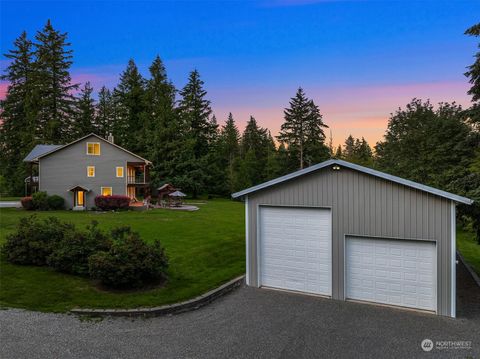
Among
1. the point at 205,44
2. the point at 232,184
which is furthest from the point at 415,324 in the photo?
the point at 232,184

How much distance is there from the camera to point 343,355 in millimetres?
5824

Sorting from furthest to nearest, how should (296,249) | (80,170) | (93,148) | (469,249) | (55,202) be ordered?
(93,148)
(80,170)
(55,202)
(469,249)
(296,249)

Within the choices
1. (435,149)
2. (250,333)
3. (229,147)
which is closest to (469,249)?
(435,149)

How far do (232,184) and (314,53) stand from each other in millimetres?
34412

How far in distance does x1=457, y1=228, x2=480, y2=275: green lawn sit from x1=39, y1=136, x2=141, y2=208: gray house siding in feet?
90.5

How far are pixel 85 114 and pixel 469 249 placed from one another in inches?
2033

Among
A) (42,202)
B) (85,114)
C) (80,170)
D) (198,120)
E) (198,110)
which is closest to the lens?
(42,202)

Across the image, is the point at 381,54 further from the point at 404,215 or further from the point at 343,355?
the point at 343,355

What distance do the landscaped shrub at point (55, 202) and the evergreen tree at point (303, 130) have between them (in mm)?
34834

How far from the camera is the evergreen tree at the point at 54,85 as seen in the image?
142 feet

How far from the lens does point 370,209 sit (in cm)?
850

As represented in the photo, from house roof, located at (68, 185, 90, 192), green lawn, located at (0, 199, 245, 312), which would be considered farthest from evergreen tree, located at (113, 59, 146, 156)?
green lawn, located at (0, 199, 245, 312)

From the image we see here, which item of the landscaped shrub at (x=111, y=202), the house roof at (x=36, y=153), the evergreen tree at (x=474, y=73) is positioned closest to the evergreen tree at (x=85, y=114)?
the house roof at (x=36, y=153)

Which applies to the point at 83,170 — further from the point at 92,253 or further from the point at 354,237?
the point at 354,237
